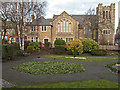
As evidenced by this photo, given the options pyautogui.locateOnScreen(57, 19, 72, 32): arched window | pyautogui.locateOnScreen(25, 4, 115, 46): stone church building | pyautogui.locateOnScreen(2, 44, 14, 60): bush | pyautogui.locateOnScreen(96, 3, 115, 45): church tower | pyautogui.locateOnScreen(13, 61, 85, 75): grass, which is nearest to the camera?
pyautogui.locateOnScreen(13, 61, 85, 75): grass

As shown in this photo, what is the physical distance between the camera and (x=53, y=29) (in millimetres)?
33312

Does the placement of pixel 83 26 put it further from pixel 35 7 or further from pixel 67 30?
pixel 35 7

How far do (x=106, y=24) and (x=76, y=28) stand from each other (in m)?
10.6

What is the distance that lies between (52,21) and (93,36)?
1451 cm

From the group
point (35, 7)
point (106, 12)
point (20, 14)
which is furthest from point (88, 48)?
point (106, 12)

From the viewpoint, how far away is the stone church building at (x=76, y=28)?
32844 millimetres

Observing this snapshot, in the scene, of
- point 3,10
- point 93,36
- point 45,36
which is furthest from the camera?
point 93,36

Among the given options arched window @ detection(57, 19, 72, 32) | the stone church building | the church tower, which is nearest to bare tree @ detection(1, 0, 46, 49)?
the stone church building

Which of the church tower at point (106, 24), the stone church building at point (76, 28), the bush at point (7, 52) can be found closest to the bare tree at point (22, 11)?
the bush at point (7, 52)

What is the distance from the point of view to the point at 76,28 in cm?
3291

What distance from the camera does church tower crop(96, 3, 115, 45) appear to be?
1359 inches

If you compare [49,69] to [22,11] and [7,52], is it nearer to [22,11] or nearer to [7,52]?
[7,52]

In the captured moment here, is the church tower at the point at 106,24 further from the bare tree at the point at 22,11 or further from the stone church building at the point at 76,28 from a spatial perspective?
the bare tree at the point at 22,11

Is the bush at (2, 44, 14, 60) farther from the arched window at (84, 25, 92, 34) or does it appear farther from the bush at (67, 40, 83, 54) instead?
the arched window at (84, 25, 92, 34)
